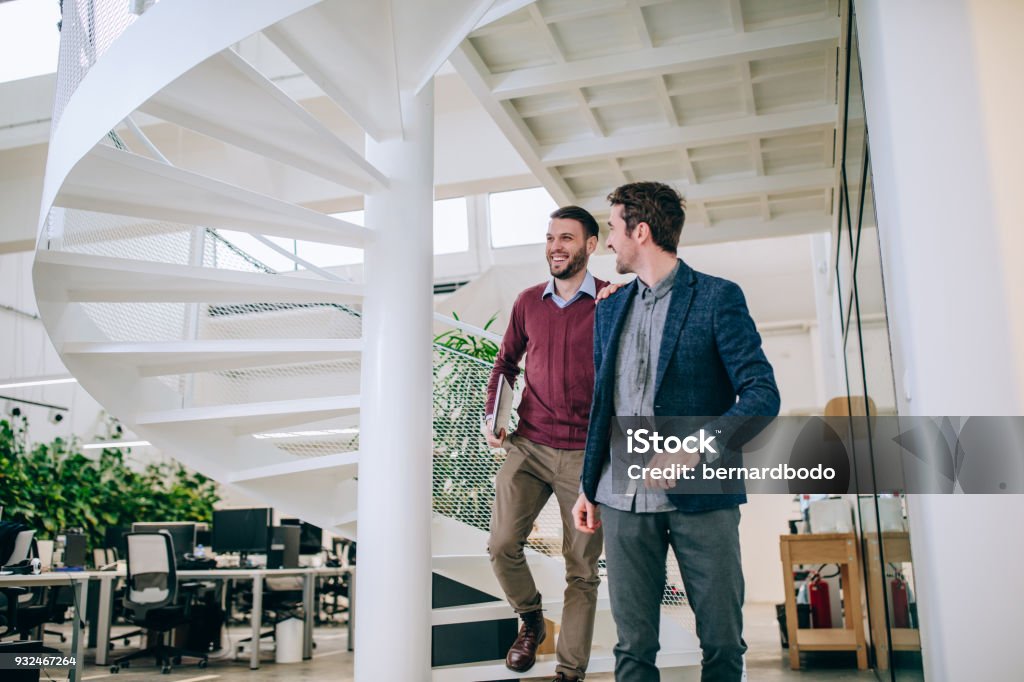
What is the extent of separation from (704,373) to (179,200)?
2.32 metres

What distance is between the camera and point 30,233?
29.4ft

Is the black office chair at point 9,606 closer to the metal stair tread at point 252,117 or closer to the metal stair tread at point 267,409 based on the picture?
the metal stair tread at point 267,409

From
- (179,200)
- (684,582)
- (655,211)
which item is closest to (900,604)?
(684,582)

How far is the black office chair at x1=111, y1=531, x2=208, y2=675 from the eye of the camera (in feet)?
19.9

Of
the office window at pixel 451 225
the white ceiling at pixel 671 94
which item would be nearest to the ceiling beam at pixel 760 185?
the white ceiling at pixel 671 94

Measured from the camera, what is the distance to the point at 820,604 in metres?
6.00

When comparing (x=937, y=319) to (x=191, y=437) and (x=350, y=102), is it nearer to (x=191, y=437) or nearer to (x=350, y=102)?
(x=350, y=102)

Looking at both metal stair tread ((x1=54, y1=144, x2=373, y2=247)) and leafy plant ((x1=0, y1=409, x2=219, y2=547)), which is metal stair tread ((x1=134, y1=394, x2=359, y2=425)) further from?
leafy plant ((x1=0, y1=409, x2=219, y2=547))

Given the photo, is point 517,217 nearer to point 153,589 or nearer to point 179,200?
point 153,589

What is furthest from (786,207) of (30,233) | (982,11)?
(30,233)

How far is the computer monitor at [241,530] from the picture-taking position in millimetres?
7883

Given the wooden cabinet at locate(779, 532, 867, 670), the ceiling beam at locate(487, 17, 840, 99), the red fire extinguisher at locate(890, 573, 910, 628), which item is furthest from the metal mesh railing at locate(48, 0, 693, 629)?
the ceiling beam at locate(487, 17, 840, 99)

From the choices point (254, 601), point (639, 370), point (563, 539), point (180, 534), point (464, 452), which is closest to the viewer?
point (639, 370)

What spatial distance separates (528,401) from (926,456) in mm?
1397
